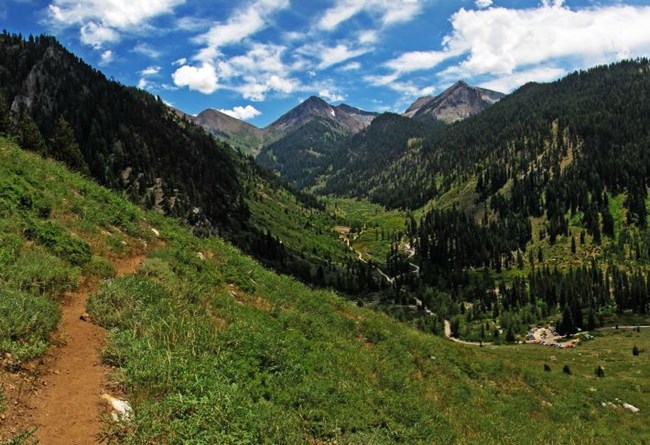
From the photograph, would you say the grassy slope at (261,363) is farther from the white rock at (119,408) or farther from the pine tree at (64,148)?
the pine tree at (64,148)

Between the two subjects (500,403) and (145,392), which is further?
(500,403)

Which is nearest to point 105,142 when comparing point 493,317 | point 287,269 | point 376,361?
point 287,269

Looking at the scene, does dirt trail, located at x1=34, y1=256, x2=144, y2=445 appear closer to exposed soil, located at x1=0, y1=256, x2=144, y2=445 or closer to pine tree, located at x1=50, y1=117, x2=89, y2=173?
exposed soil, located at x1=0, y1=256, x2=144, y2=445

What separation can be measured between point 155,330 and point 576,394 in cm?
3374

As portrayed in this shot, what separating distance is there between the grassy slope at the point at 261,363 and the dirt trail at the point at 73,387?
22.1 inches

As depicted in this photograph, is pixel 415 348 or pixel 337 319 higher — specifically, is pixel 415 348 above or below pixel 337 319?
below

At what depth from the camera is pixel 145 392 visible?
11.8m

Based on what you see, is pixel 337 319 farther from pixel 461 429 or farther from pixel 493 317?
pixel 493 317

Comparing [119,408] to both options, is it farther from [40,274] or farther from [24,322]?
[40,274]

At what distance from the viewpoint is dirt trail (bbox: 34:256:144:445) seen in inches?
392

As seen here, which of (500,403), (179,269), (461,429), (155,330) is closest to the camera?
(155,330)

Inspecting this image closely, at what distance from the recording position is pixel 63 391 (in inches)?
445

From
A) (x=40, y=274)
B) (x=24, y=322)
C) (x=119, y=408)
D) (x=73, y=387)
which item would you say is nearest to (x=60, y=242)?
(x=40, y=274)

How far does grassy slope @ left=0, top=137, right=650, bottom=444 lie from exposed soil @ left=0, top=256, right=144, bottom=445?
0.63 metres
